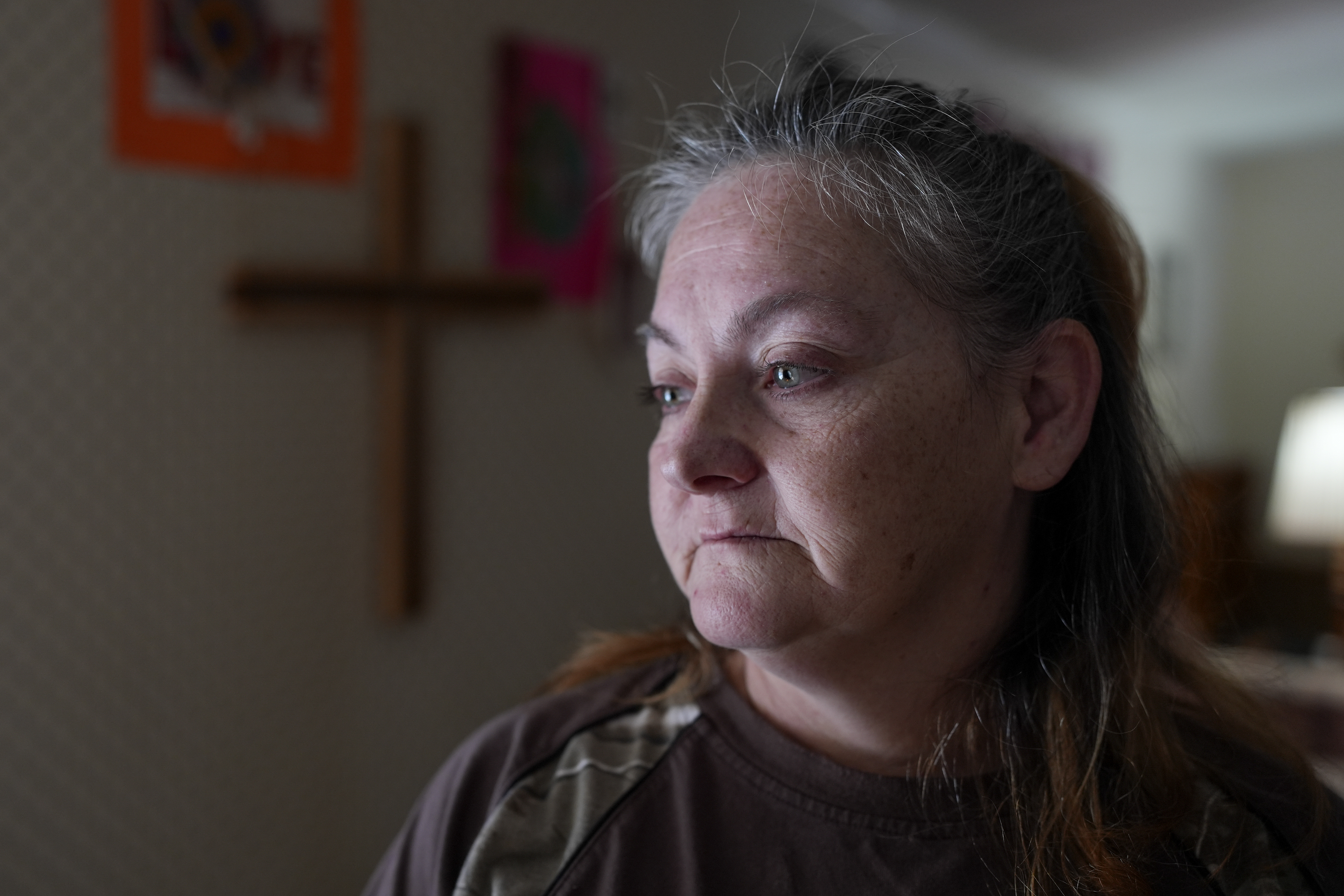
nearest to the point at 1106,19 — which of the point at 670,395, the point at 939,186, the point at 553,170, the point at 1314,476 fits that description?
the point at 553,170

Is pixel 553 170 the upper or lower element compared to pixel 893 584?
upper

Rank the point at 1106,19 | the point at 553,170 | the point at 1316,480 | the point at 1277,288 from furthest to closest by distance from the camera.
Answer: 1. the point at 1277,288
2. the point at 1316,480
3. the point at 1106,19
4. the point at 553,170

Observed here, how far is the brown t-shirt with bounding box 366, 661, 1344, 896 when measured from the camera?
77 cm

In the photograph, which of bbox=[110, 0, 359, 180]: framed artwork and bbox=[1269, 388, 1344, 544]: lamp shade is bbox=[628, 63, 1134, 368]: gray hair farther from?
bbox=[1269, 388, 1344, 544]: lamp shade

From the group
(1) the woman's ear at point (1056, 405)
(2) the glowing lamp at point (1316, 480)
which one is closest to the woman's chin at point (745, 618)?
(1) the woman's ear at point (1056, 405)

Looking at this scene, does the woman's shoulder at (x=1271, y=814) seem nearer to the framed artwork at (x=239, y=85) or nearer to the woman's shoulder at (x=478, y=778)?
the woman's shoulder at (x=478, y=778)

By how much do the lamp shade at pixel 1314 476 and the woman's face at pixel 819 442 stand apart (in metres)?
3.80

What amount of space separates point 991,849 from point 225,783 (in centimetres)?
138

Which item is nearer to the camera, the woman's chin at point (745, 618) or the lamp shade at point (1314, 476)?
the woman's chin at point (745, 618)

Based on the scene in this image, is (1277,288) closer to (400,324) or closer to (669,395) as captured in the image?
(400,324)

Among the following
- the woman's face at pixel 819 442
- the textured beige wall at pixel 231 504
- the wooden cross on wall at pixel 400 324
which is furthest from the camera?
the wooden cross on wall at pixel 400 324

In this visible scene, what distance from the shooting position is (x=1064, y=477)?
0.87m

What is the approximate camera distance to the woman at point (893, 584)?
2.47 feet

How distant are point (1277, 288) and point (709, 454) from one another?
503 centimetres
